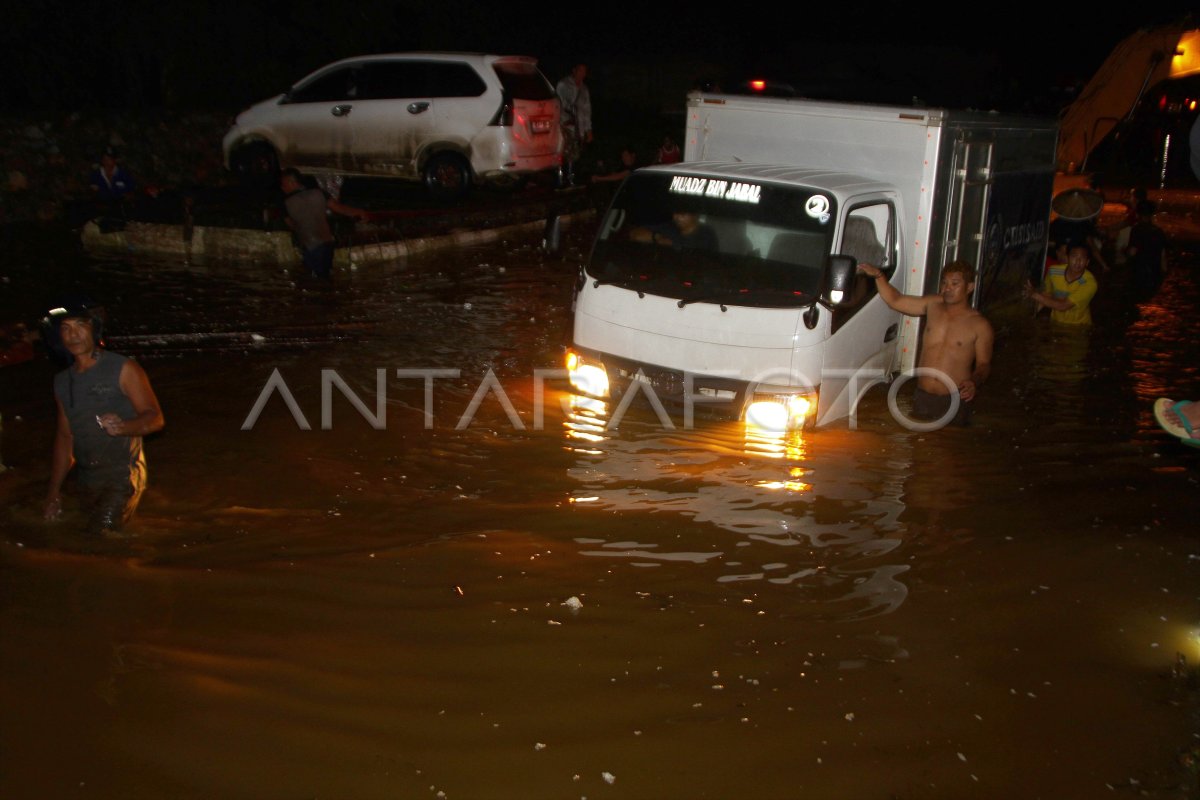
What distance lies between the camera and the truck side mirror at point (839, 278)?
6.98 m

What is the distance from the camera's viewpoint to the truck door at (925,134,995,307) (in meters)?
8.88

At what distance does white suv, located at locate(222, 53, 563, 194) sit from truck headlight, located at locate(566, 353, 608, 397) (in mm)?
8392

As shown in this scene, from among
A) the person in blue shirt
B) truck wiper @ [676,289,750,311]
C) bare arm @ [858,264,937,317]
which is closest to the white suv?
the person in blue shirt

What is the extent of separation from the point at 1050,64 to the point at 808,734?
41.5 meters

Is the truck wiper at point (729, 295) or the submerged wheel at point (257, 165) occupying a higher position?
the submerged wheel at point (257, 165)

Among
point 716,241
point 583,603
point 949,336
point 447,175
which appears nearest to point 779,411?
point 716,241

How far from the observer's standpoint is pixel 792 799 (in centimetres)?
405

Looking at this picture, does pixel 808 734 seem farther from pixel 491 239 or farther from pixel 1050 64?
pixel 1050 64

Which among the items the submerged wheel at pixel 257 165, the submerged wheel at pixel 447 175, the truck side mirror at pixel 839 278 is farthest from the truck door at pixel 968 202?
the submerged wheel at pixel 257 165

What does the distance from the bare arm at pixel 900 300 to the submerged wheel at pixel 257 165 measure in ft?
36.4

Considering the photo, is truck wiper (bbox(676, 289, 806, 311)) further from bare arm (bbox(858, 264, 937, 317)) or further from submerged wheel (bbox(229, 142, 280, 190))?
submerged wheel (bbox(229, 142, 280, 190))

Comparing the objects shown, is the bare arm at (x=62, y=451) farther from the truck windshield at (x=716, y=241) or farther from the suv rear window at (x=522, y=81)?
the suv rear window at (x=522, y=81)

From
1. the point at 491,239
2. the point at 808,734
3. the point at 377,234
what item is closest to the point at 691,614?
the point at 808,734

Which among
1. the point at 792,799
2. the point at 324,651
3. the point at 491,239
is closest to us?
the point at 792,799
